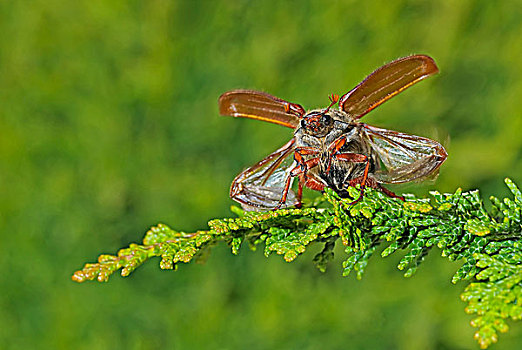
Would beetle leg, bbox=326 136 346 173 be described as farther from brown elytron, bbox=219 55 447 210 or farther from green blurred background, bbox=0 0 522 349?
green blurred background, bbox=0 0 522 349

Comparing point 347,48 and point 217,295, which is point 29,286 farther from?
point 347,48

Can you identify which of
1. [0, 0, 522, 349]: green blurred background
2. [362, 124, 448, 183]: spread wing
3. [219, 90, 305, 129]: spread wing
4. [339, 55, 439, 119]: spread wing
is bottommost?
[362, 124, 448, 183]: spread wing

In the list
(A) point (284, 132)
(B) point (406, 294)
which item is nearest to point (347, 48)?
(A) point (284, 132)

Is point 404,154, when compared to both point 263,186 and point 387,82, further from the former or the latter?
point 263,186

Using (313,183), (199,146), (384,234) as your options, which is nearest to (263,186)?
(313,183)

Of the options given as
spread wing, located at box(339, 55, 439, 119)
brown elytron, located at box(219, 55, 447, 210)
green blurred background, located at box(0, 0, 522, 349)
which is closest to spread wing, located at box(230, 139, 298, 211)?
brown elytron, located at box(219, 55, 447, 210)

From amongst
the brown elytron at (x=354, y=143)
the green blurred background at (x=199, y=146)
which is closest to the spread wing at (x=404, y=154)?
the brown elytron at (x=354, y=143)
